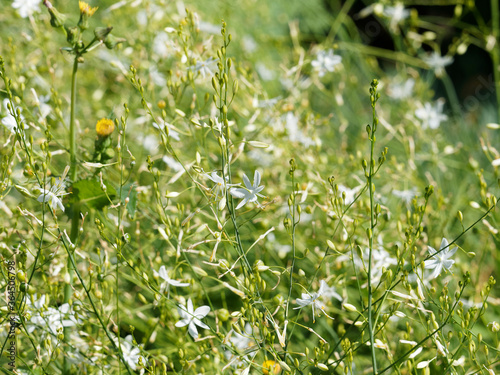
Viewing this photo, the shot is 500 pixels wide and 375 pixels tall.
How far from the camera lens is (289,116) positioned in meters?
1.08

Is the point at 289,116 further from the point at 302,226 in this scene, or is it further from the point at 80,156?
the point at 80,156

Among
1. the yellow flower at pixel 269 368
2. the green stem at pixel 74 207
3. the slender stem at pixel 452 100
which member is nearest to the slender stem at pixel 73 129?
the green stem at pixel 74 207

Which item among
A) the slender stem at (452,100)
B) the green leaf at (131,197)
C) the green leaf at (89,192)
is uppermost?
the green leaf at (89,192)

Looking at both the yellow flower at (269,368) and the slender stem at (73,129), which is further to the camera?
the slender stem at (73,129)

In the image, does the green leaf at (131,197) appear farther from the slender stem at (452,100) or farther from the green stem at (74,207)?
the slender stem at (452,100)

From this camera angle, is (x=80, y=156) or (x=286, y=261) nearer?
(x=80, y=156)

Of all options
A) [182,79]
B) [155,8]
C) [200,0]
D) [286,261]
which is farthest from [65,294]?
[200,0]

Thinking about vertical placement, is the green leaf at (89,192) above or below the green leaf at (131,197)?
above

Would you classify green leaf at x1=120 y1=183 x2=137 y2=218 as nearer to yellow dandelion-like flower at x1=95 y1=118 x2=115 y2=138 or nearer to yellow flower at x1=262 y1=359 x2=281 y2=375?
yellow dandelion-like flower at x1=95 y1=118 x2=115 y2=138

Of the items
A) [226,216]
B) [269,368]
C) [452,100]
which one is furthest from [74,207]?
[452,100]

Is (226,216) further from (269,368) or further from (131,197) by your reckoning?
(269,368)

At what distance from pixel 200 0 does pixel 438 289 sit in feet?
4.75

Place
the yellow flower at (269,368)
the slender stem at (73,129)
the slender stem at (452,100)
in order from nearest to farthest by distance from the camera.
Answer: the yellow flower at (269,368)
the slender stem at (73,129)
the slender stem at (452,100)

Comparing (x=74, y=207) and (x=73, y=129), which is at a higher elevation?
→ (x=73, y=129)
